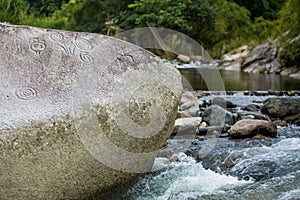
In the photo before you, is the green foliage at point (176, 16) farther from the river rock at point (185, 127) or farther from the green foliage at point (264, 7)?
the river rock at point (185, 127)

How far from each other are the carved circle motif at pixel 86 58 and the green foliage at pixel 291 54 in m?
16.6

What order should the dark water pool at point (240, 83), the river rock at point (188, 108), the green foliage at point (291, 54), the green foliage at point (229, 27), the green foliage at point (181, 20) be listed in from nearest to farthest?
the river rock at point (188, 108)
the dark water pool at point (240, 83)
the green foliage at point (291, 54)
the green foliage at point (181, 20)
the green foliage at point (229, 27)

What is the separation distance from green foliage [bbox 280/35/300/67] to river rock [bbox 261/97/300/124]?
10.7m

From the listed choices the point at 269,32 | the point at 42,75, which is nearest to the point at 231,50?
the point at 269,32

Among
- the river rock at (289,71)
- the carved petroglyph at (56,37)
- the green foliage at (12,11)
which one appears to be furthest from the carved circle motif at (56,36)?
the river rock at (289,71)

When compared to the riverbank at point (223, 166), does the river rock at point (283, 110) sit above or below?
below

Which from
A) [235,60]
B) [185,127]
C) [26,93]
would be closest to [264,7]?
[235,60]

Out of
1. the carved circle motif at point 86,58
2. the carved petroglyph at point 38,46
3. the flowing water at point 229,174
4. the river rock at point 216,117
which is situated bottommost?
the river rock at point 216,117

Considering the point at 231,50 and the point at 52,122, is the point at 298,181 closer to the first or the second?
the point at 52,122

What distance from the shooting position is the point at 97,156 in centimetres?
275

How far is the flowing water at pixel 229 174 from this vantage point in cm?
352

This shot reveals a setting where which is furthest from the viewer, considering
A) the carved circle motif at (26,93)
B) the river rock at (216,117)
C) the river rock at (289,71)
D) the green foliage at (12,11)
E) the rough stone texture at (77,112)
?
the river rock at (289,71)

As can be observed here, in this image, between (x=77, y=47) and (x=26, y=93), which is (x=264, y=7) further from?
(x=26, y=93)

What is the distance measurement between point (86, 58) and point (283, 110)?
5569 mm
